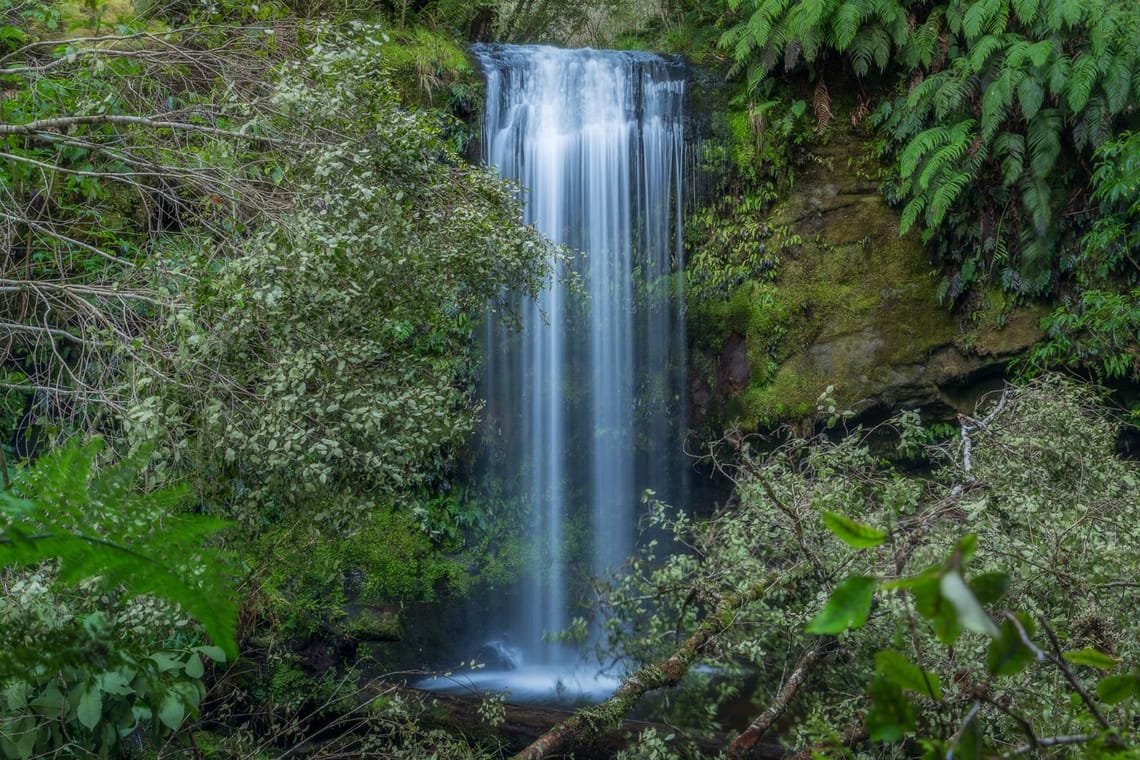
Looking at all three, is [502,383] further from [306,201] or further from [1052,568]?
[1052,568]

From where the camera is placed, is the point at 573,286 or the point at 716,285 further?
the point at 716,285

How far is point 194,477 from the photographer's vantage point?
11.8ft

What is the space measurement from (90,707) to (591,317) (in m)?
7.63

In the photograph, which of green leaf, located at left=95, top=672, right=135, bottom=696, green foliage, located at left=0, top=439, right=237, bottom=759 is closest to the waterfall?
green leaf, located at left=95, top=672, right=135, bottom=696

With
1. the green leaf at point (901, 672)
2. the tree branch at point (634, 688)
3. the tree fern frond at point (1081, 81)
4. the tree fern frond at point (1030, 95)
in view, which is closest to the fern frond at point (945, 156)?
the tree fern frond at point (1030, 95)

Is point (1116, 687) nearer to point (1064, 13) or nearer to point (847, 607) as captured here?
point (847, 607)

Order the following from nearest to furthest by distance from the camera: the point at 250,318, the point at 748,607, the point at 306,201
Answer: the point at 250,318 → the point at 306,201 → the point at 748,607

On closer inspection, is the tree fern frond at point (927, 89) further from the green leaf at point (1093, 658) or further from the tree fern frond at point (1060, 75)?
the green leaf at point (1093, 658)

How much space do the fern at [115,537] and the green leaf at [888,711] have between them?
722mm

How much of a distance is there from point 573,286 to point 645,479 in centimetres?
514

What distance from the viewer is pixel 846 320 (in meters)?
9.50

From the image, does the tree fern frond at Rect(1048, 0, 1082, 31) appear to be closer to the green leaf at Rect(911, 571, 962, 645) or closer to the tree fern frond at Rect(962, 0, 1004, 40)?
the tree fern frond at Rect(962, 0, 1004, 40)

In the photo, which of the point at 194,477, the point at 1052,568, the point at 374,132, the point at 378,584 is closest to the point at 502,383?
the point at 378,584

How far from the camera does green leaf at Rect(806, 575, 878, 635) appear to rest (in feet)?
1.92
